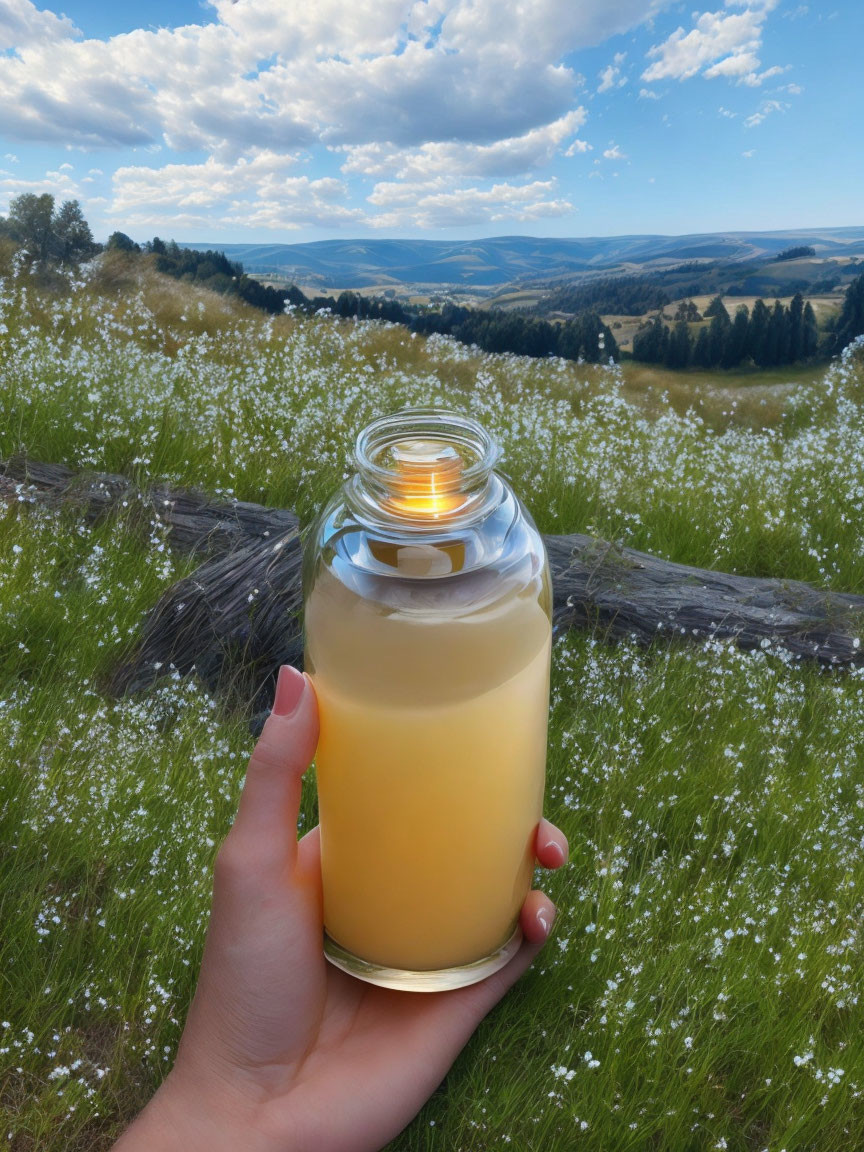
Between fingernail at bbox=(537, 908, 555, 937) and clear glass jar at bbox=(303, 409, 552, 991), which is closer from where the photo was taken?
clear glass jar at bbox=(303, 409, 552, 991)

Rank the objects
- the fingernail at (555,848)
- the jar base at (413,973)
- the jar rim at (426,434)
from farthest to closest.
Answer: the fingernail at (555,848) → the jar base at (413,973) → the jar rim at (426,434)

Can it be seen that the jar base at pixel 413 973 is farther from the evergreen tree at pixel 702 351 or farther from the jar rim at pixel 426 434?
the evergreen tree at pixel 702 351

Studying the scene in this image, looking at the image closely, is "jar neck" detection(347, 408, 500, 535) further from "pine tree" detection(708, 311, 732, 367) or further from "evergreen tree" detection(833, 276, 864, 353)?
"evergreen tree" detection(833, 276, 864, 353)

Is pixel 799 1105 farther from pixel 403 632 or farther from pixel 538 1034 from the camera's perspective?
pixel 403 632

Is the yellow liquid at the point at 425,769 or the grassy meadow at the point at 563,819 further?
the grassy meadow at the point at 563,819

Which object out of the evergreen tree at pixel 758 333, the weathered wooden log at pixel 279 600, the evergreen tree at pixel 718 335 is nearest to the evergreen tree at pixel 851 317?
the evergreen tree at pixel 758 333

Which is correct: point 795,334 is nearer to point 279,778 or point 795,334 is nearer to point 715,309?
point 715,309

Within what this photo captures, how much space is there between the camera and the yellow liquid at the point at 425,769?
65.6 inches

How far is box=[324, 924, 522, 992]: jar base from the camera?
2.06m

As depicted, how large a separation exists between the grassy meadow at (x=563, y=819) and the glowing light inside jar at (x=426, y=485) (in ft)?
4.90

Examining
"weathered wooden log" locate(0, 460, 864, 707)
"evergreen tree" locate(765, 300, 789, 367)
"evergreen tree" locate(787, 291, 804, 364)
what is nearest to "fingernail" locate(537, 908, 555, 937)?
"weathered wooden log" locate(0, 460, 864, 707)

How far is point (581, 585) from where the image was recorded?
172 inches

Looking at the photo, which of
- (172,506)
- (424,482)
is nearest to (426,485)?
(424,482)

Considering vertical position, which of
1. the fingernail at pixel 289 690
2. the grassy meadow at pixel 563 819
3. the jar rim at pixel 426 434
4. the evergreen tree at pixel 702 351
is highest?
the jar rim at pixel 426 434
